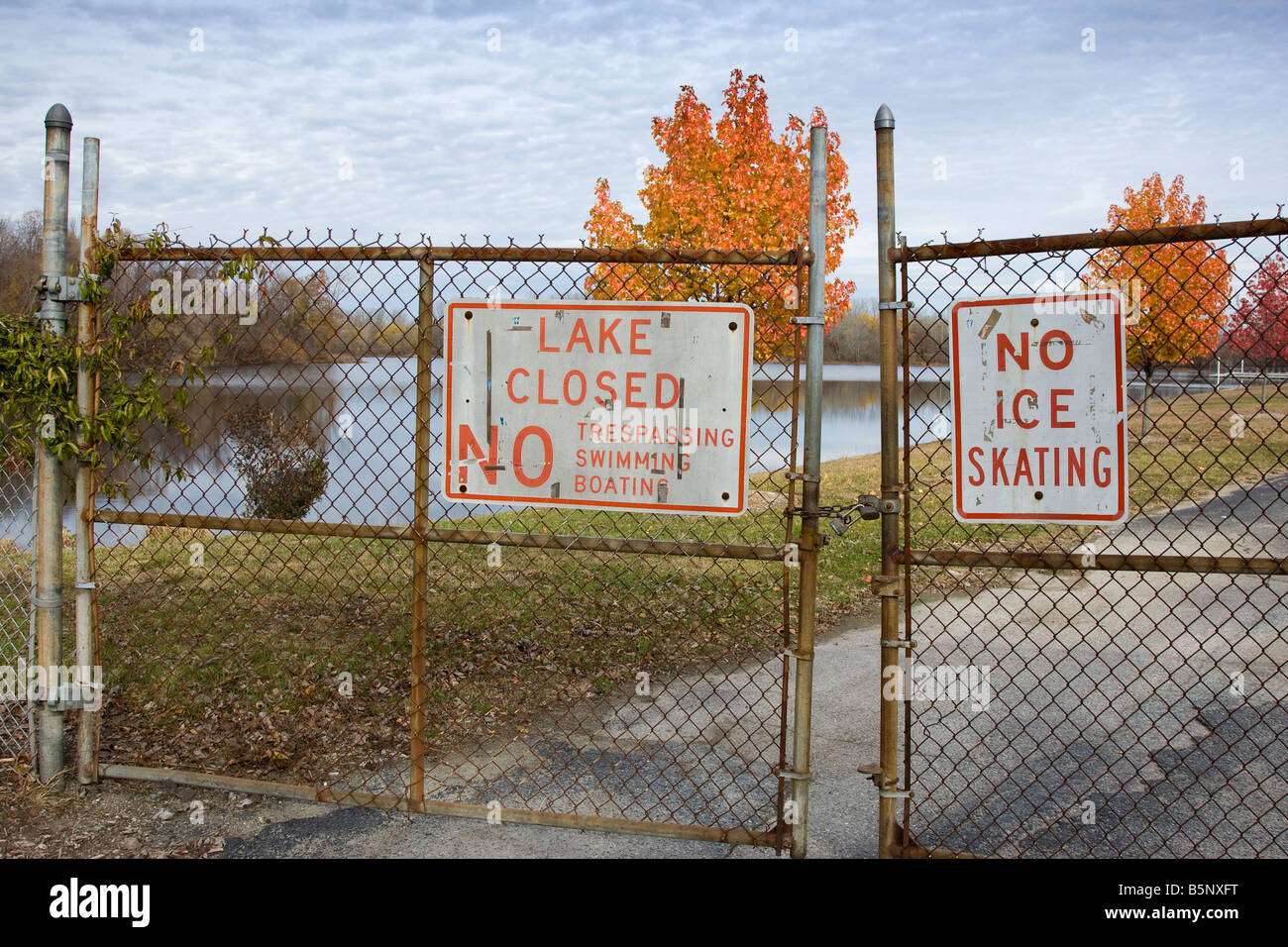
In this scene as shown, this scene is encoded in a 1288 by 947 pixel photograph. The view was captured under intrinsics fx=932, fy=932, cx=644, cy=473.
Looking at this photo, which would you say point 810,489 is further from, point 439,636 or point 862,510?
point 439,636

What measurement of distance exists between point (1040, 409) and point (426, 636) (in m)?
4.17

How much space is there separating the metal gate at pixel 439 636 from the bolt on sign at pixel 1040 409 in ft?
1.74

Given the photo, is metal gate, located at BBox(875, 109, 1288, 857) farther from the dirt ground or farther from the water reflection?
the dirt ground

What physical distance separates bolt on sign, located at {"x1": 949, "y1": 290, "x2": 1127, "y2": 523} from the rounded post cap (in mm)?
3686

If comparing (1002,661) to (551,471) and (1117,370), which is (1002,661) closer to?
(1117,370)

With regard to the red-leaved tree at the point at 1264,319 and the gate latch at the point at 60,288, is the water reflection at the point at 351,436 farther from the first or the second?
the red-leaved tree at the point at 1264,319

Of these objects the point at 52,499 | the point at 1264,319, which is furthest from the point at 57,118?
the point at 1264,319

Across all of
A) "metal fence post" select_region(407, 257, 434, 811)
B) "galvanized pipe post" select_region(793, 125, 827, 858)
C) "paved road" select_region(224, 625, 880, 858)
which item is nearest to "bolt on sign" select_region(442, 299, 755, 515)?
"metal fence post" select_region(407, 257, 434, 811)

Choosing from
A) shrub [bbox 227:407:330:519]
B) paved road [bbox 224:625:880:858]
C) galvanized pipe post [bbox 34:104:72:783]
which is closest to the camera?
paved road [bbox 224:625:880:858]

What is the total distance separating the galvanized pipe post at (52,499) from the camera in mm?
3875

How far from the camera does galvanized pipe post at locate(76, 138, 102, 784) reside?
392cm

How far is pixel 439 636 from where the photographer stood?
20.0 feet
